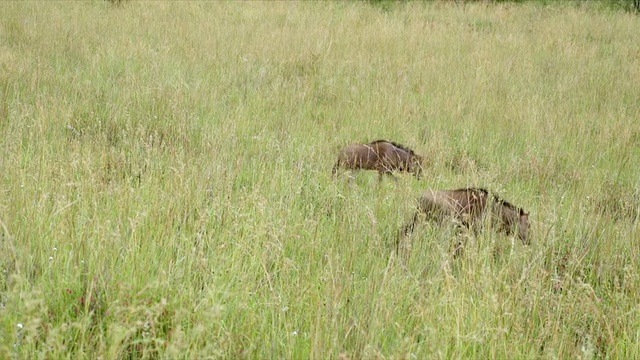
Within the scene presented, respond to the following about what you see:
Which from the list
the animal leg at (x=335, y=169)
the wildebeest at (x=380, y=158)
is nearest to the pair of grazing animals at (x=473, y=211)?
the wildebeest at (x=380, y=158)

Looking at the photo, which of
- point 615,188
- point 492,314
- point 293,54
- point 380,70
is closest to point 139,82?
point 293,54

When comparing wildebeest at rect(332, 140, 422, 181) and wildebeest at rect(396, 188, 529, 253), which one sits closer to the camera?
wildebeest at rect(396, 188, 529, 253)

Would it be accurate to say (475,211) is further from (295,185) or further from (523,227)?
(295,185)

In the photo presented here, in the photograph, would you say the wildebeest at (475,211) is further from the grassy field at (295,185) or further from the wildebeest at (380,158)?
the wildebeest at (380,158)

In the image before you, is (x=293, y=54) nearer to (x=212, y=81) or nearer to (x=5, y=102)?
(x=212, y=81)

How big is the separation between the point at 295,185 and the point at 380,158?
2.36 ft

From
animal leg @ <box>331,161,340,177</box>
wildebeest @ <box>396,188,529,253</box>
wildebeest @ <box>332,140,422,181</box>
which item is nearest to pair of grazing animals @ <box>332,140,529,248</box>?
wildebeest @ <box>396,188,529,253</box>

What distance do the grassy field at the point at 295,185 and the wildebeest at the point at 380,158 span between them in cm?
17

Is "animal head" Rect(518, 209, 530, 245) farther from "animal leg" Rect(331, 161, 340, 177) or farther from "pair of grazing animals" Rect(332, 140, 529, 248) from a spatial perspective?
"animal leg" Rect(331, 161, 340, 177)

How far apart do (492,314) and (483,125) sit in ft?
12.0

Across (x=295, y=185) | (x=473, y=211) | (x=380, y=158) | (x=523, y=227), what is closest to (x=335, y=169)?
(x=380, y=158)

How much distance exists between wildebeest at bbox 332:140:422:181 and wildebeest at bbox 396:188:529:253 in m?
0.81

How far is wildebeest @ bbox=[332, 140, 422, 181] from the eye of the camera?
4.20m

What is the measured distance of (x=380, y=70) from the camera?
288 inches
